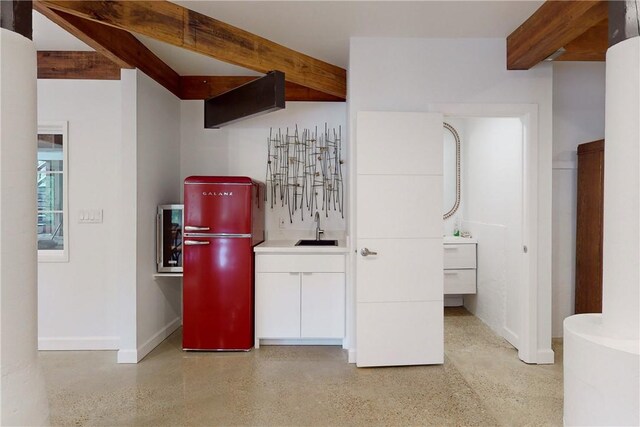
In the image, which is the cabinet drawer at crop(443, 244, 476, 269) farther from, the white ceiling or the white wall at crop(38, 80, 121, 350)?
the white wall at crop(38, 80, 121, 350)

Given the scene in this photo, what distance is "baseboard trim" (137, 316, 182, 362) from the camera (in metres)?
3.12

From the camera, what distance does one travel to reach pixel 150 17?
2.28 metres

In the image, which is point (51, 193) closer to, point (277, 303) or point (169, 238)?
point (169, 238)

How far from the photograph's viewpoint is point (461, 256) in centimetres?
411

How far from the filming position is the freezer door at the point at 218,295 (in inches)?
127

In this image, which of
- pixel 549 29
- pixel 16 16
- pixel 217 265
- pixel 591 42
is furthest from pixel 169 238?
pixel 591 42

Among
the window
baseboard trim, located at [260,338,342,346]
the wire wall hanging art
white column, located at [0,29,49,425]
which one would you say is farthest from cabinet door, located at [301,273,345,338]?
the window

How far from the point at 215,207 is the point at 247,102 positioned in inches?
39.2

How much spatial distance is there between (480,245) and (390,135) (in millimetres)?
1946

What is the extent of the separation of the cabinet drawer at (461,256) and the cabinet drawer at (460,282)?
78mm

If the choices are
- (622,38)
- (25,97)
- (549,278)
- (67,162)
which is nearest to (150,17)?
(25,97)

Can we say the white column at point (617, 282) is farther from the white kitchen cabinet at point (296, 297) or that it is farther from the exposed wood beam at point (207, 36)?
the exposed wood beam at point (207, 36)

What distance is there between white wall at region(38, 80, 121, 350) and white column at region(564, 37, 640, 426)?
11.2 feet

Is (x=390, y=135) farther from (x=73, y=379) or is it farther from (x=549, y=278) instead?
(x=73, y=379)
